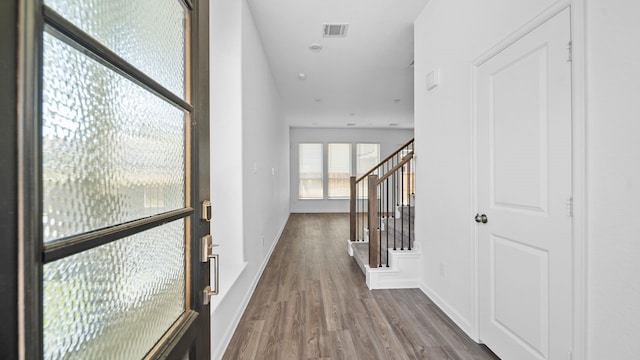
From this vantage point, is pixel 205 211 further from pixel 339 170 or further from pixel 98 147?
pixel 339 170

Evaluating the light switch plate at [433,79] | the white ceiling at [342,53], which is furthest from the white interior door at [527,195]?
the white ceiling at [342,53]

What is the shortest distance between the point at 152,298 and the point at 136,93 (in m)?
0.54

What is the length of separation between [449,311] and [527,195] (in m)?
1.28

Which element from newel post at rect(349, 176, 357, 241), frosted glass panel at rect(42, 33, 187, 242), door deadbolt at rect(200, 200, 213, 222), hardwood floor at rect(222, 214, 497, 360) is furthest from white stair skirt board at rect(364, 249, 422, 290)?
frosted glass panel at rect(42, 33, 187, 242)

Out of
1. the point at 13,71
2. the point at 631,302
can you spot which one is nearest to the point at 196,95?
the point at 13,71

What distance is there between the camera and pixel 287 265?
3965 mm

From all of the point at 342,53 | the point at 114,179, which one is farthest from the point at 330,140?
the point at 114,179

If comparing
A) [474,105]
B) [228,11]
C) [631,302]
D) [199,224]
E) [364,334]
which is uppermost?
[228,11]

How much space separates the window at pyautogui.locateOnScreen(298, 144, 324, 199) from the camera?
9578 mm

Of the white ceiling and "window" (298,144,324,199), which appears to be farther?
"window" (298,144,324,199)

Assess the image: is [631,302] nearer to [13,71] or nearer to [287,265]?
[13,71]

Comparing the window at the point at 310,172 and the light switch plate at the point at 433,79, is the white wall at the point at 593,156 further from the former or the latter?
the window at the point at 310,172

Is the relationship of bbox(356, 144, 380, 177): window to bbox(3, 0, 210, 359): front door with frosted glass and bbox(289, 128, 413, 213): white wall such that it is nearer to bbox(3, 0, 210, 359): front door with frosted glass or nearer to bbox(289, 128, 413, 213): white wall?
bbox(289, 128, 413, 213): white wall

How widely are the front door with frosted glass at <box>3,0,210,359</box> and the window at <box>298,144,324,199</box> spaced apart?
27.9 ft
